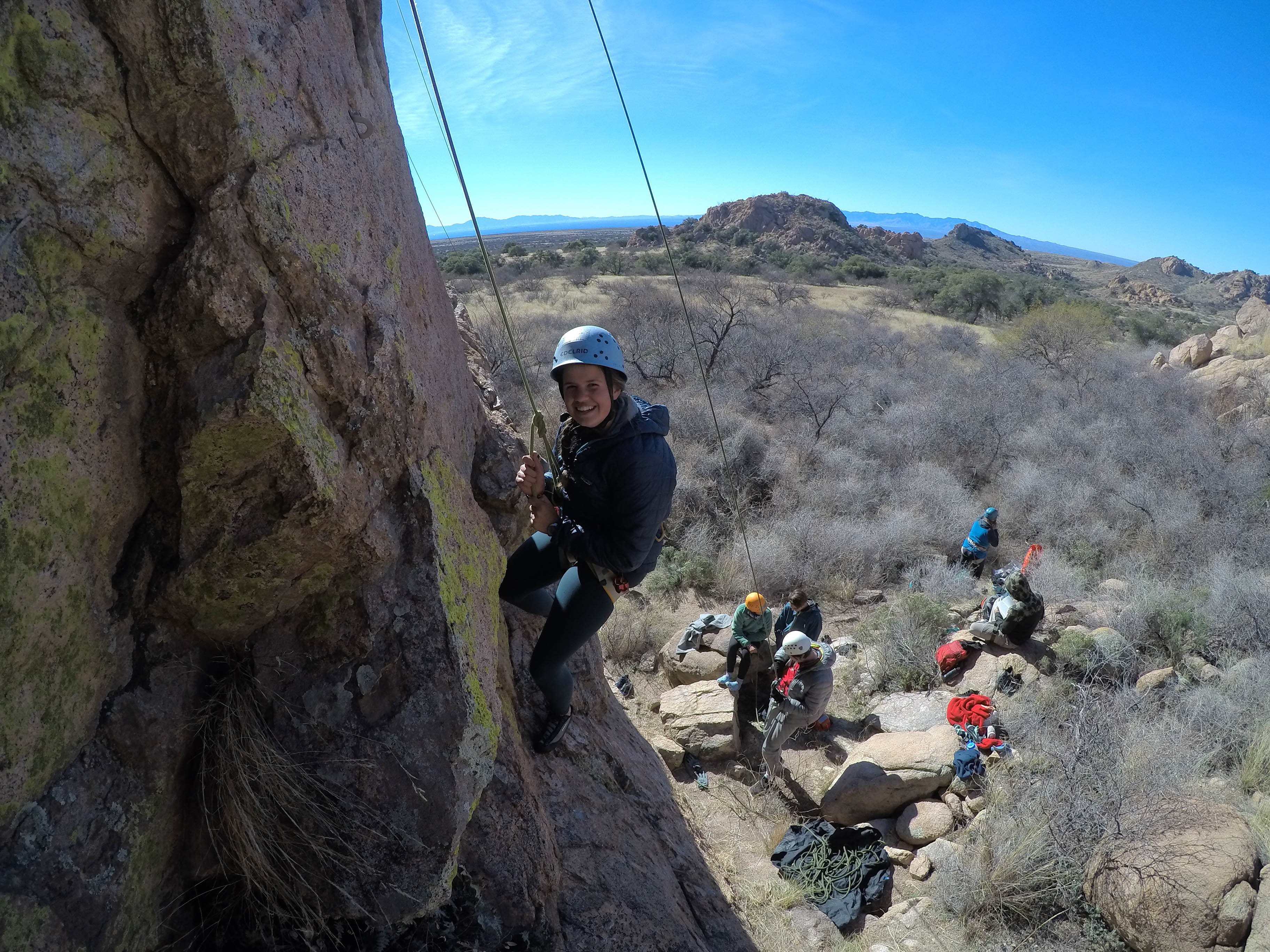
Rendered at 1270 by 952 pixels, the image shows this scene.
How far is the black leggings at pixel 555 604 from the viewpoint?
3004mm

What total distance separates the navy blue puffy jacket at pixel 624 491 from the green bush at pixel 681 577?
6.58 metres

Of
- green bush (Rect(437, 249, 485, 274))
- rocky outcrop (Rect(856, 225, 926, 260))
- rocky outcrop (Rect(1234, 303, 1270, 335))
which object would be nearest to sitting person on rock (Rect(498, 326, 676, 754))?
rocky outcrop (Rect(1234, 303, 1270, 335))

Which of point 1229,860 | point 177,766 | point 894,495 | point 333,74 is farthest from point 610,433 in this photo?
point 894,495

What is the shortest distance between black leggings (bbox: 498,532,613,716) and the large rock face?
19.0 inches

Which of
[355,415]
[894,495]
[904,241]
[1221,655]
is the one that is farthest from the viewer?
[904,241]

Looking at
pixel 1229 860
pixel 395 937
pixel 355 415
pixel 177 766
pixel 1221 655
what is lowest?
pixel 1221 655

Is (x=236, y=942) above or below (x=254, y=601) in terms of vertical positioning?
below

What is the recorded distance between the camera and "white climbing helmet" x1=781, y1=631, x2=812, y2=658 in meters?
5.98

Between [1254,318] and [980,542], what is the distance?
21644mm

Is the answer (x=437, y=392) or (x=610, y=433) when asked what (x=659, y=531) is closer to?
(x=610, y=433)

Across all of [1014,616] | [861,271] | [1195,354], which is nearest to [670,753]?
[1014,616]

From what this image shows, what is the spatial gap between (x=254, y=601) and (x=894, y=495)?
10612 millimetres

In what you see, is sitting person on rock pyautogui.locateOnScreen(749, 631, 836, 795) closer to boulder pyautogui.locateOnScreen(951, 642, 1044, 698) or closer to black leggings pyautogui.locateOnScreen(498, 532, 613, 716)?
boulder pyautogui.locateOnScreen(951, 642, 1044, 698)

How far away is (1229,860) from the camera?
13.6 ft
